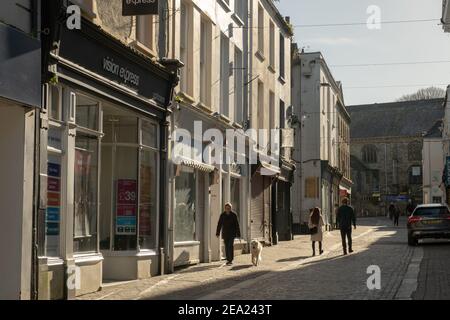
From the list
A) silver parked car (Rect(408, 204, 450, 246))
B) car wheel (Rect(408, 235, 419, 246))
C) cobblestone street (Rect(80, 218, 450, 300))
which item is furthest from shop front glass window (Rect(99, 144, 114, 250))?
car wheel (Rect(408, 235, 419, 246))

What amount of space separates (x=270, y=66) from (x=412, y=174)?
7706 centimetres

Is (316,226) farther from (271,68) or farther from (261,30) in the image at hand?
(261,30)

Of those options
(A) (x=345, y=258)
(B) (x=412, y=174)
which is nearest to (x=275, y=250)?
(A) (x=345, y=258)

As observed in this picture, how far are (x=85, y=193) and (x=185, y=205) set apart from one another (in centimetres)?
561

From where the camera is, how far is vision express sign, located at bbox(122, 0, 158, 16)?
1359 cm

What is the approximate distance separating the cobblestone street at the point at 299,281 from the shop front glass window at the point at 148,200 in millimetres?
956

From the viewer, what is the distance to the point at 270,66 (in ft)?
92.7

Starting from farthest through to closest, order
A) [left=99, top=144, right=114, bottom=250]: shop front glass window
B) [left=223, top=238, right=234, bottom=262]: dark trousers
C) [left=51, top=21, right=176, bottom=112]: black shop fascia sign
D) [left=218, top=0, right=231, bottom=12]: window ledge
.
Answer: [left=218, top=0, right=231, bottom=12]: window ledge
[left=223, top=238, right=234, bottom=262]: dark trousers
[left=99, top=144, right=114, bottom=250]: shop front glass window
[left=51, top=21, right=176, bottom=112]: black shop fascia sign

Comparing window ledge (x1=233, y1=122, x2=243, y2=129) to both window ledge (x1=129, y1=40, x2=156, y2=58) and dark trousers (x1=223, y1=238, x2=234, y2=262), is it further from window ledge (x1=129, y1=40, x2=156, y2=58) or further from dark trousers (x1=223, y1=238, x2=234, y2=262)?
window ledge (x1=129, y1=40, x2=156, y2=58)

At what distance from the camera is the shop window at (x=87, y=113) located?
1244cm

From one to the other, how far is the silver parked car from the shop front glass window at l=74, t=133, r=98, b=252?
15644 mm

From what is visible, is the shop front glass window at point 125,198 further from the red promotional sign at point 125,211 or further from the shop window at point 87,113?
the shop window at point 87,113

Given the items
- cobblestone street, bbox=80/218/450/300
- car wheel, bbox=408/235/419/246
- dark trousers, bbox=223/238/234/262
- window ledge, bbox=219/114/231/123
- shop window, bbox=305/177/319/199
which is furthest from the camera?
shop window, bbox=305/177/319/199
